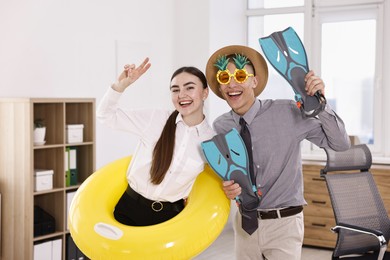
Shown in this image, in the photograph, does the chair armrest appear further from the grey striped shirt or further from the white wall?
the white wall

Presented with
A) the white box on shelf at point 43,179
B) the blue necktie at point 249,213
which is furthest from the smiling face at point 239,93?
the white box on shelf at point 43,179

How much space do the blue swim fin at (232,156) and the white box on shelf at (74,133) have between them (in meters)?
2.38

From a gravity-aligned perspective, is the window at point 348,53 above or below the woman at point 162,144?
above

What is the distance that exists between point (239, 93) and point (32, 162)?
223cm

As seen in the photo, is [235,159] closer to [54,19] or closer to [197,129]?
[197,129]

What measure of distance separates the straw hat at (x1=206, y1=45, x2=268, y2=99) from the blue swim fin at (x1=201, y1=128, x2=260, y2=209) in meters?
0.38

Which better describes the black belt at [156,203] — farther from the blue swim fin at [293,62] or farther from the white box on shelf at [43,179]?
the white box on shelf at [43,179]

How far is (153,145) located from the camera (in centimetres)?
275

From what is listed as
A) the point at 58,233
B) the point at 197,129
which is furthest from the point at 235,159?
the point at 58,233

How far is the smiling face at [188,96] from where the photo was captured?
2715 mm

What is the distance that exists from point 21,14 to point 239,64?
2.68m

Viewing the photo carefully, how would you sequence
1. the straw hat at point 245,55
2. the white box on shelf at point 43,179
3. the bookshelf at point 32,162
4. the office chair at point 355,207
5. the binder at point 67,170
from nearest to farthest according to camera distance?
the straw hat at point 245,55 → the office chair at point 355,207 → the bookshelf at point 32,162 → the white box on shelf at point 43,179 → the binder at point 67,170

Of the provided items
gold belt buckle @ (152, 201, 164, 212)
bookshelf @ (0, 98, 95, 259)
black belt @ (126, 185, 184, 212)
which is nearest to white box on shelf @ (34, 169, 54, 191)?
bookshelf @ (0, 98, 95, 259)

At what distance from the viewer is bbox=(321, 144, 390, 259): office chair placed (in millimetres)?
3676
